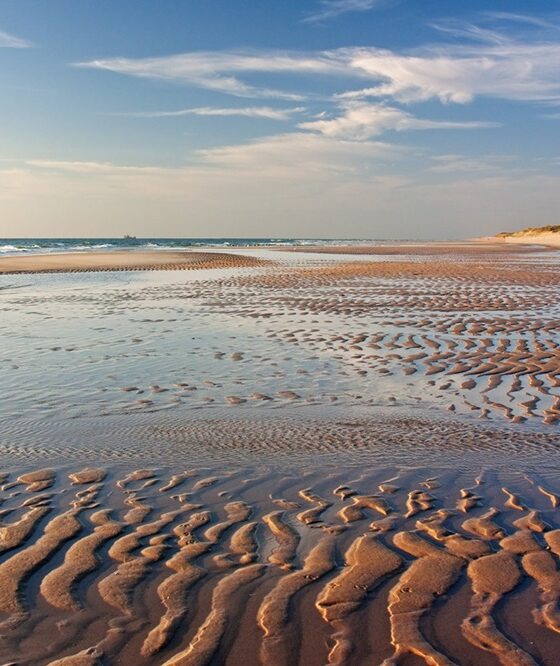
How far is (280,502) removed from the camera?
5.16m

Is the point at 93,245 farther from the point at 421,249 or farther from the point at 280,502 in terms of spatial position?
the point at 280,502

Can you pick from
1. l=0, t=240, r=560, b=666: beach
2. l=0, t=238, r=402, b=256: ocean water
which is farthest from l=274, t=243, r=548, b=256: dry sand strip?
l=0, t=240, r=560, b=666: beach

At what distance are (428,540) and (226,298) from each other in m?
16.7

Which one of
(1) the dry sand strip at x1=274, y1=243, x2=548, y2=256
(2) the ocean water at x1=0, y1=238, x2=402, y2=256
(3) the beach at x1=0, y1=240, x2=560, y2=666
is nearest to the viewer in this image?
(3) the beach at x1=0, y1=240, x2=560, y2=666

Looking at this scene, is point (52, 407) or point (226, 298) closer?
point (52, 407)

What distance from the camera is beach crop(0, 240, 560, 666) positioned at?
11.1 feet

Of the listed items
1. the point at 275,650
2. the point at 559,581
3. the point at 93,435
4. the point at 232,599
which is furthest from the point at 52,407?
the point at 559,581

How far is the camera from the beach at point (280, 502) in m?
3.39

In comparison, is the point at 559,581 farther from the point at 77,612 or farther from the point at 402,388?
the point at 402,388

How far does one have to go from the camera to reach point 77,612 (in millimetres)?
3566

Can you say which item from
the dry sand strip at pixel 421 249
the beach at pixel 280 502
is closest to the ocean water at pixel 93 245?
the dry sand strip at pixel 421 249

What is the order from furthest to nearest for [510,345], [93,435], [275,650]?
[510,345] → [93,435] → [275,650]

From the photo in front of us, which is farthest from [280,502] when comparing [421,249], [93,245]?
[93,245]

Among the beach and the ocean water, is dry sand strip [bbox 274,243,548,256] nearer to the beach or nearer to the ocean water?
the ocean water
